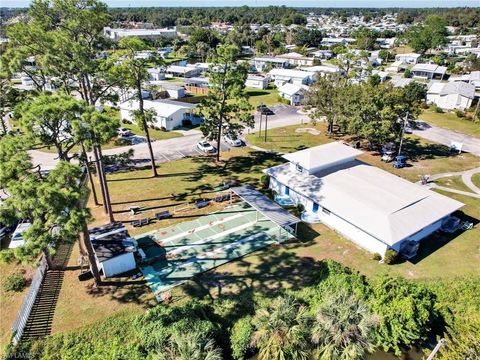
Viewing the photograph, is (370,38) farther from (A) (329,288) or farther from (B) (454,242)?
(A) (329,288)

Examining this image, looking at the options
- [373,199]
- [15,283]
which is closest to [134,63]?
[15,283]

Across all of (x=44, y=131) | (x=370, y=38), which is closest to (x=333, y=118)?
(x=44, y=131)

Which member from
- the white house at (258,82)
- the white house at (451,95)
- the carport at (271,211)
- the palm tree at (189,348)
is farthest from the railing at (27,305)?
the white house at (451,95)

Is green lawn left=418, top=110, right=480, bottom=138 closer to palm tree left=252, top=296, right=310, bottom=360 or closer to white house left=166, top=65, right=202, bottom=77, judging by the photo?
palm tree left=252, top=296, right=310, bottom=360

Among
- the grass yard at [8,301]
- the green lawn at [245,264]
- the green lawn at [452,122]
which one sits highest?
the green lawn at [452,122]

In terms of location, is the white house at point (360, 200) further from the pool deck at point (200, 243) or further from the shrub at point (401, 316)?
the shrub at point (401, 316)

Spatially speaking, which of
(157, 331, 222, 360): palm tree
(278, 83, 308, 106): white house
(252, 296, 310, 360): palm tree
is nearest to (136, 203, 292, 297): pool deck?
(157, 331, 222, 360): palm tree

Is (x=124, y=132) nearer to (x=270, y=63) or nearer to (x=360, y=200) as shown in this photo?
(x=360, y=200)
